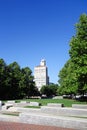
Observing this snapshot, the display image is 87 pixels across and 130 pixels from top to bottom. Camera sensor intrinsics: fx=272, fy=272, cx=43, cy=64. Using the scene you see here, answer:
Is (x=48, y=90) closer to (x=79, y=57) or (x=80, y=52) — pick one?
(x=80, y=52)

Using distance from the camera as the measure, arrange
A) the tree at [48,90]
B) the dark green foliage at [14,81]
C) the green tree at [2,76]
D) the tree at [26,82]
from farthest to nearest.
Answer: the tree at [48,90] < the tree at [26,82] < the dark green foliage at [14,81] < the green tree at [2,76]

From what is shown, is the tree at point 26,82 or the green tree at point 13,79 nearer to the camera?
the green tree at point 13,79

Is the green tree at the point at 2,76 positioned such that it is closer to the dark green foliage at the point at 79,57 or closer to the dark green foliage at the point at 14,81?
the dark green foliage at the point at 14,81

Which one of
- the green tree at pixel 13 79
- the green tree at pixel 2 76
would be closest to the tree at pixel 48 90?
the green tree at pixel 13 79

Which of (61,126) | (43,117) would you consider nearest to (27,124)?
(43,117)

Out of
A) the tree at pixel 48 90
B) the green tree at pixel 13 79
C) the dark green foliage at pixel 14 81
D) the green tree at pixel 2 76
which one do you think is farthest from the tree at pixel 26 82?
the tree at pixel 48 90

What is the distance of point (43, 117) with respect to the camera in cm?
1928

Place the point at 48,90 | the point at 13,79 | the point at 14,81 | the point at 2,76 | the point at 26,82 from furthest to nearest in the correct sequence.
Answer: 1. the point at 48,90
2. the point at 26,82
3. the point at 14,81
4. the point at 13,79
5. the point at 2,76

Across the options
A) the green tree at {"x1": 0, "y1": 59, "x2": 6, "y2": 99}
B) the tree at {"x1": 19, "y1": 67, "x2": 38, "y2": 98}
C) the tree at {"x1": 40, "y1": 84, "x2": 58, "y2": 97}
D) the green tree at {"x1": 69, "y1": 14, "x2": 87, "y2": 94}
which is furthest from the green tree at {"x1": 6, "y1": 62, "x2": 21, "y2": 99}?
the tree at {"x1": 40, "y1": 84, "x2": 58, "y2": 97}

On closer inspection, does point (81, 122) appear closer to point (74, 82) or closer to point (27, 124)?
point (27, 124)

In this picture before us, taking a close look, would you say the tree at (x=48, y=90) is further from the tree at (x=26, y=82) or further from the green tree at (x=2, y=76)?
the green tree at (x=2, y=76)

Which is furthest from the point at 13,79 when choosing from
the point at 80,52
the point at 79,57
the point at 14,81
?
the point at 79,57

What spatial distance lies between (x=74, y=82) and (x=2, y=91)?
152 feet

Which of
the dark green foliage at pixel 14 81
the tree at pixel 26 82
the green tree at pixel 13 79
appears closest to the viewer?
the dark green foliage at pixel 14 81
